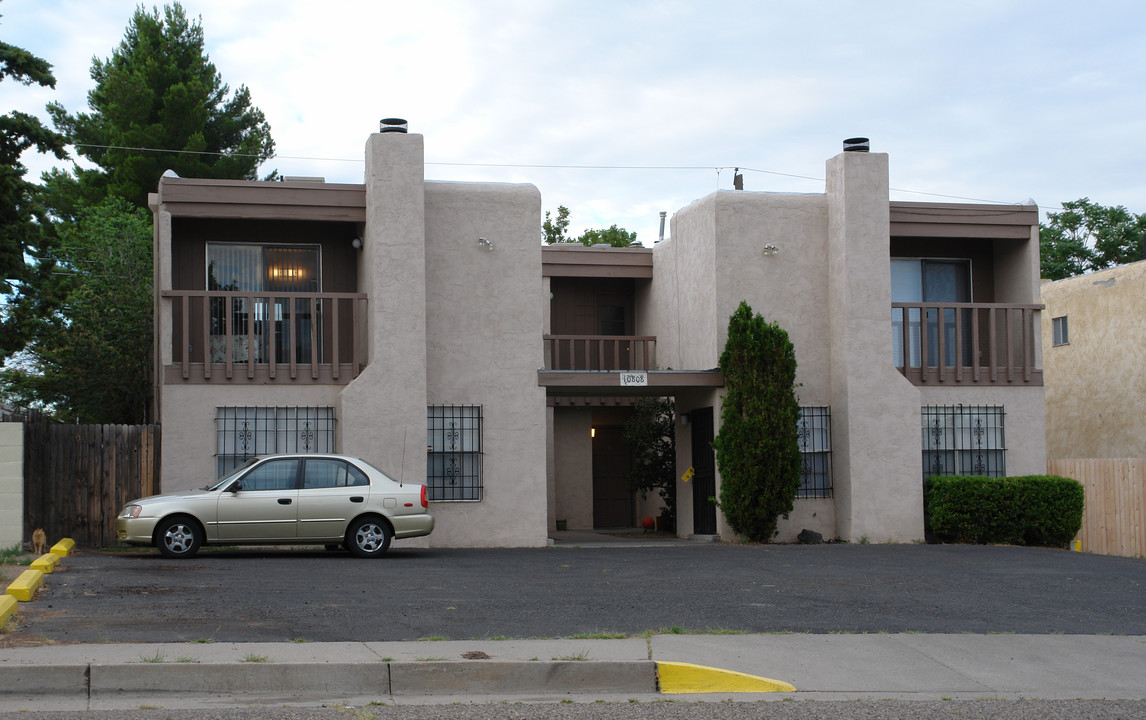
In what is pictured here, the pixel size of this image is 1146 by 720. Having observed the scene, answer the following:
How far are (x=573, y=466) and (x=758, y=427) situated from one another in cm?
708

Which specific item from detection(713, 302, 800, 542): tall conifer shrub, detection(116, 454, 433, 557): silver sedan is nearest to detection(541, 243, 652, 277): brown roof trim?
detection(713, 302, 800, 542): tall conifer shrub

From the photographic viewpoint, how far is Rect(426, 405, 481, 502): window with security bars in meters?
19.2

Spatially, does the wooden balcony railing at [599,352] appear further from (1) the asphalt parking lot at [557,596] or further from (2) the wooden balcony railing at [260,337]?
(1) the asphalt parking lot at [557,596]

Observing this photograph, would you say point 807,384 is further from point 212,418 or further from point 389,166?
point 212,418

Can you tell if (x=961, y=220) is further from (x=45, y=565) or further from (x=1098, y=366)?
(x=45, y=565)

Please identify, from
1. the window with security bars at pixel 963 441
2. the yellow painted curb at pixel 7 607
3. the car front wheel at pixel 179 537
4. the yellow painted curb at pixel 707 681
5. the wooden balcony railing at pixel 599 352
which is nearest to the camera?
the yellow painted curb at pixel 707 681

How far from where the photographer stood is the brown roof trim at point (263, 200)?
19078 mm

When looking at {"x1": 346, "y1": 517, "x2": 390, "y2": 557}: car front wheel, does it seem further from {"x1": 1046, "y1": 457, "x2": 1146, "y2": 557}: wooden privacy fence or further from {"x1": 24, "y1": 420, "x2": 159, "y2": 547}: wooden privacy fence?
{"x1": 1046, "y1": 457, "x2": 1146, "y2": 557}: wooden privacy fence

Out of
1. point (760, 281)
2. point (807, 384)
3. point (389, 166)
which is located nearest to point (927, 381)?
point (807, 384)

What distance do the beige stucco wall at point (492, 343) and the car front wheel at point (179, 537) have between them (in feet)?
14.9

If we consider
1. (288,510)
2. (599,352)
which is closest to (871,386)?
(599,352)

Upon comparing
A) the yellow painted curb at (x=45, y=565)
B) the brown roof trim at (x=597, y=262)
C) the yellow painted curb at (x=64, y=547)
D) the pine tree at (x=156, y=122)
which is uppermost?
the pine tree at (x=156, y=122)

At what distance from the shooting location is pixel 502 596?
1181cm

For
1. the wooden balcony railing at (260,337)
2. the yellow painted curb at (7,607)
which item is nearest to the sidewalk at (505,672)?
the yellow painted curb at (7,607)
